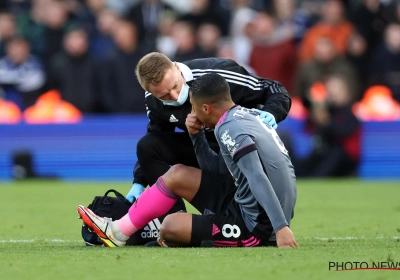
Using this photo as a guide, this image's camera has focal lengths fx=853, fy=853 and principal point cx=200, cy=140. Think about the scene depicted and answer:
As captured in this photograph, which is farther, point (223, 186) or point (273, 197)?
point (223, 186)

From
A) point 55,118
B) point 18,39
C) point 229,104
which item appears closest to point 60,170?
point 55,118

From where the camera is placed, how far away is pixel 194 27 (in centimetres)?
1482

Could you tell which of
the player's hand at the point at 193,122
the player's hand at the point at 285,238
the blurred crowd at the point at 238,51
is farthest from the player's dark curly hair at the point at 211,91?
the blurred crowd at the point at 238,51

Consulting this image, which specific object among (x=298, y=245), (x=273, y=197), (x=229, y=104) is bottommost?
(x=298, y=245)

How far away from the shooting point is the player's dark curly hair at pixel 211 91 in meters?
5.63

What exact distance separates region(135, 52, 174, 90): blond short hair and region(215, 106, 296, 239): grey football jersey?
0.70m

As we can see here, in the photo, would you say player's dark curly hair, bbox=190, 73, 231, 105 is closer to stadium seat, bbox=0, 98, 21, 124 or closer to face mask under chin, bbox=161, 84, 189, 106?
face mask under chin, bbox=161, 84, 189, 106

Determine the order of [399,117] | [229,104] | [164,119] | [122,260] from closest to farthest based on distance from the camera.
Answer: [122,260] → [229,104] → [164,119] → [399,117]

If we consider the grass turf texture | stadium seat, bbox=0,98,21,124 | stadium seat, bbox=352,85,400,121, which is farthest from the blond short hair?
stadium seat, bbox=0,98,21,124

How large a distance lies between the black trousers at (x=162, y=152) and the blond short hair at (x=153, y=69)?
62 cm

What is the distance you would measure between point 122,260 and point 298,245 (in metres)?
1.28

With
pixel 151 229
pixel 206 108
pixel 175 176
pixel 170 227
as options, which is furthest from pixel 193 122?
pixel 151 229

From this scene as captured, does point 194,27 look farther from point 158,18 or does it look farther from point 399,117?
point 399,117

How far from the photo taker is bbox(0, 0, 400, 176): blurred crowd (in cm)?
1356
